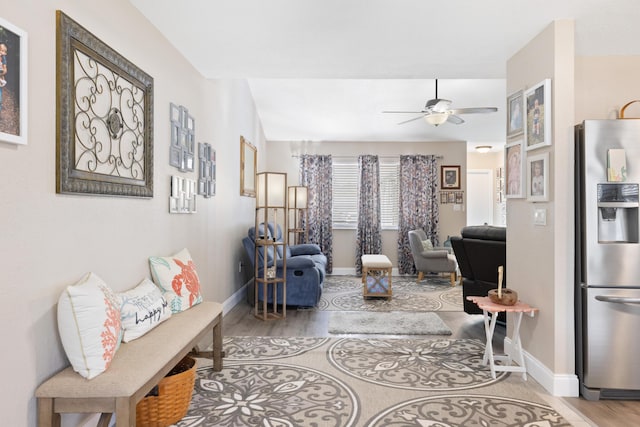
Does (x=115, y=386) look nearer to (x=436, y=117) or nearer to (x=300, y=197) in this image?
(x=436, y=117)

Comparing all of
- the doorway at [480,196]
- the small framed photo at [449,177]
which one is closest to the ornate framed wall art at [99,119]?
the small framed photo at [449,177]

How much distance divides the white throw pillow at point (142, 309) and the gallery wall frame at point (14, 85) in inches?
37.6

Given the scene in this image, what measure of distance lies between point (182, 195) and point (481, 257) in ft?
9.48

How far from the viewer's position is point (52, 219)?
1726 mm

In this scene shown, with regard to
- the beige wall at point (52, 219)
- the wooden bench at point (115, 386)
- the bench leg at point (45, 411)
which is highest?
the beige wall at point (52, 219)

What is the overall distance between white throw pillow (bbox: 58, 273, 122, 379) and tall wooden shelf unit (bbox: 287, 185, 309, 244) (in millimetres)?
4841

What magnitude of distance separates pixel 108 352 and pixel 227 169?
3165mm

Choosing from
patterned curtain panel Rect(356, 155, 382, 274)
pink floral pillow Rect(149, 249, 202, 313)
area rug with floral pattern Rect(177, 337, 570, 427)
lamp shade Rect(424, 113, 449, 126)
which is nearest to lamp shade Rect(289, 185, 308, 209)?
patterned curtain panel Rect(356, 155, 382, 274)

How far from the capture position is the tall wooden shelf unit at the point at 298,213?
A: 22.3 ft

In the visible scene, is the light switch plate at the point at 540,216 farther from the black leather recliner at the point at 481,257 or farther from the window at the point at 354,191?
the window at the point at 354,191

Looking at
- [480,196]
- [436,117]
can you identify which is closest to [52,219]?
[436,117]

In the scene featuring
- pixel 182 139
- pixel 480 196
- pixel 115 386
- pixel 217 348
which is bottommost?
pixel 217 348

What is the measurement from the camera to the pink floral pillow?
259 cm

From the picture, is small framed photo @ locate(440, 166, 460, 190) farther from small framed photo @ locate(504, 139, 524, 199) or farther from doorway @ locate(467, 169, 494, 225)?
small framed photo @ locate(504, 139, 524, 199)
